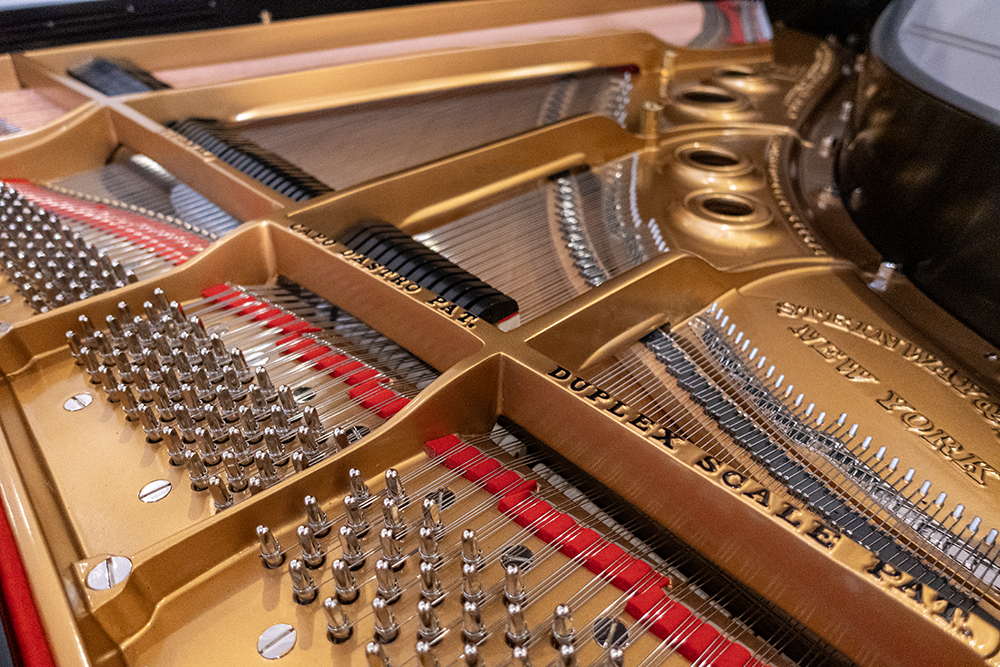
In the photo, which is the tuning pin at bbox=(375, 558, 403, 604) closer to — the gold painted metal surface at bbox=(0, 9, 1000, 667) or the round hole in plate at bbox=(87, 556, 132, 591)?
the gold painted metal surface at bbox=(0, 9, 1000, 667)

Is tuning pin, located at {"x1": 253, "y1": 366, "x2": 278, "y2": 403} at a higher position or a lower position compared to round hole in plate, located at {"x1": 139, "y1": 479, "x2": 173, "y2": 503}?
higher

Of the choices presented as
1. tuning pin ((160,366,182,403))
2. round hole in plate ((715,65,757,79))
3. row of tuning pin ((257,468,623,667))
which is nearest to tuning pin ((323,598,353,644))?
row of tuning pin ((257,468,623,667))

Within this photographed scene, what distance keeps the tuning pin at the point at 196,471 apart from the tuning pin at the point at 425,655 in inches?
20.9

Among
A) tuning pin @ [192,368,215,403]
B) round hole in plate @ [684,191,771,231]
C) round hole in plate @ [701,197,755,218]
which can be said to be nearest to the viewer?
tuning pin @ [192,368,215,403]

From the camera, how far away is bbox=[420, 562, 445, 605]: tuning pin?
1.15m

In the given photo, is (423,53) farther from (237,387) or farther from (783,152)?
(237,387)

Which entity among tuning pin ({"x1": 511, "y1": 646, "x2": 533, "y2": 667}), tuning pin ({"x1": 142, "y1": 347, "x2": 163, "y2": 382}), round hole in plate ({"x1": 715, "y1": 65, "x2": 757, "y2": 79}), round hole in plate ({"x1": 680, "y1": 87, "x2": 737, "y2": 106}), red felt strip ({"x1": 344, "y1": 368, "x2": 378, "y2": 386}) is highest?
round hole in plate ({"x1": 715, "y1": 65, "x2": 757, "y2": 79})

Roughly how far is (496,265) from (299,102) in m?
1.17

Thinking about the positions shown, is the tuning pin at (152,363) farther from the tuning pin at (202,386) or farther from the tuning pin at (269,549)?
the tuning pin at (269,549)

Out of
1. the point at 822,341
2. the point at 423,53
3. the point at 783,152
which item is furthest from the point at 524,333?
the point at 423,53

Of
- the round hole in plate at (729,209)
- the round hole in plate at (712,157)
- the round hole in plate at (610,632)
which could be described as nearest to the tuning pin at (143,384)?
the round hole in plate at (610,632)

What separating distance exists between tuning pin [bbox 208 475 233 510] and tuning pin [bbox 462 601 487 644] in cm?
48

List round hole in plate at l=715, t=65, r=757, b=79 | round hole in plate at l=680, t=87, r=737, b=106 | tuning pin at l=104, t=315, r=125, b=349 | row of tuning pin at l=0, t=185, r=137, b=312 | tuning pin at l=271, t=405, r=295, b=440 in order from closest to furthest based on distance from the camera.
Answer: tuning pin at l=271, t=405, r=295, b=440 < tuning pin at l=104, t=315, r=125, b=349 < row of tuning pin at l=0, t=185, r=137, b=312 < round hole in plate at l=680, t=87, r=737, b=106 < round hole in plate at l=715, t=65, r=757, b=79

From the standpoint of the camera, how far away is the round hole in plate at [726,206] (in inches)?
91.7
